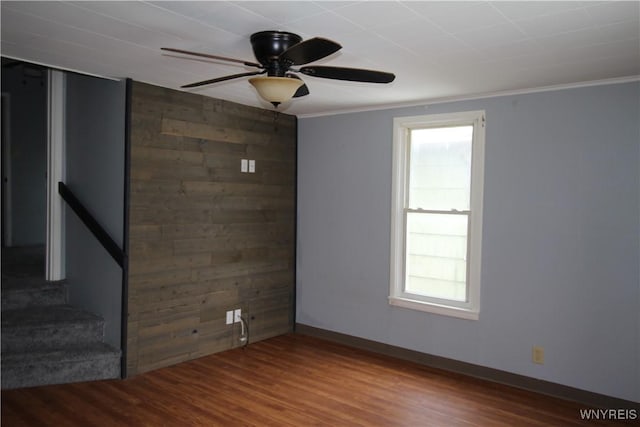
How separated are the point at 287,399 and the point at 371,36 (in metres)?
2.55

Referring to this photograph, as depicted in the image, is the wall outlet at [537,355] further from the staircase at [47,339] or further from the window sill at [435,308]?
the staircase at [47,339]

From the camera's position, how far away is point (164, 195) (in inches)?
160

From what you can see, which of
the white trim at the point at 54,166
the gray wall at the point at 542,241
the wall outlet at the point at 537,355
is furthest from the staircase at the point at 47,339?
the wall outlet at the point at 537,355

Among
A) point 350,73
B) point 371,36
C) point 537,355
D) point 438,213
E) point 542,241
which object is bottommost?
point 537,355

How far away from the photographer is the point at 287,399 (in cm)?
359

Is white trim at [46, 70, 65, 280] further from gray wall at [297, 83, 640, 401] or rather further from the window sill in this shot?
the window sill

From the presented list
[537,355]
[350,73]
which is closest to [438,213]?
[537,355]

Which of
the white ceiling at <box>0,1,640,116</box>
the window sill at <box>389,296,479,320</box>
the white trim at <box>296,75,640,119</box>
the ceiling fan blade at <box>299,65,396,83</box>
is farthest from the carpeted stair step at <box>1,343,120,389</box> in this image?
the white trim at <box>296,75,640,119</box>

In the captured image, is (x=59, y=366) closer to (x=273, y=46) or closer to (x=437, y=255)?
(x=273, y=46)

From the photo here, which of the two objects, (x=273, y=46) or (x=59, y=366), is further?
(x=59, y=366)

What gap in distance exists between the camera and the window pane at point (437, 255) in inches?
169

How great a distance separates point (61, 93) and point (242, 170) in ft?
5.72

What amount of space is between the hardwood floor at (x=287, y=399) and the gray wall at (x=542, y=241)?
0.36 meters

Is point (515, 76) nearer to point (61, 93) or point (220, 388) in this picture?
point (220, 388)
